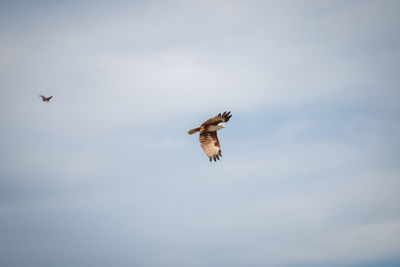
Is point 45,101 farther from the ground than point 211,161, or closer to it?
farther from the ground

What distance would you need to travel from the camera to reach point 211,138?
103m

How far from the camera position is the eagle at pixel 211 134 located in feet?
329

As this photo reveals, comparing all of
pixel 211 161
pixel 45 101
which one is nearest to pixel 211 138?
pixel 211 161

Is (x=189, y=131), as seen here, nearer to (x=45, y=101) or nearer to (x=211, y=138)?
(x=211, y=138)

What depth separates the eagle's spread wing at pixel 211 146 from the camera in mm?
102688

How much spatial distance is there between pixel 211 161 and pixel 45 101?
60.9ft

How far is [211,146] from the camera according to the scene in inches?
4060

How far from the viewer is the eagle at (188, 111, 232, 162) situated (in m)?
100

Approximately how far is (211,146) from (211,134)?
1.40 metres

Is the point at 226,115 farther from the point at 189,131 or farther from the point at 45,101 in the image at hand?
the point at 45,101

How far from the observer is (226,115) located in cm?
10019

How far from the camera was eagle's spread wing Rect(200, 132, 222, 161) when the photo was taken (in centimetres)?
10269

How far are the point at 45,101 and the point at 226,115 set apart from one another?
19.6 metres

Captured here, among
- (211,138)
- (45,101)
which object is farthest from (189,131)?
(45,101)
